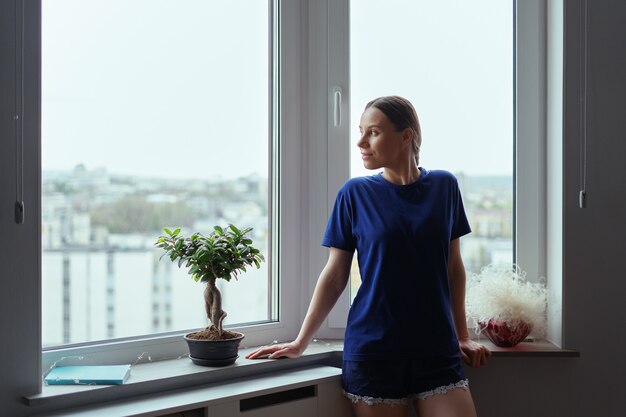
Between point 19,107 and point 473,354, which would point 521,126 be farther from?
point 19,107

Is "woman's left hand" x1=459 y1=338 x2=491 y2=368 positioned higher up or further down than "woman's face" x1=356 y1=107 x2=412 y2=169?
further down

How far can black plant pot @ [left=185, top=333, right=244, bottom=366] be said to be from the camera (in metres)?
1.86

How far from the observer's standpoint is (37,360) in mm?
1607

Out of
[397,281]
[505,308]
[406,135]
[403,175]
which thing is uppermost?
[406,135]

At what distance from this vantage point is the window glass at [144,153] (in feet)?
6.00

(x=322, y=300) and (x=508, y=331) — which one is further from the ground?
(x=322, y=300)

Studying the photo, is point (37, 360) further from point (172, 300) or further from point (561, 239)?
point (561, 239)

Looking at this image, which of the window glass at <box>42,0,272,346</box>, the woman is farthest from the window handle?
the woman

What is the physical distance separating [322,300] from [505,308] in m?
0.58

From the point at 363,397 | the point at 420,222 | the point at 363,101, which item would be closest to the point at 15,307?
the point at 363,397

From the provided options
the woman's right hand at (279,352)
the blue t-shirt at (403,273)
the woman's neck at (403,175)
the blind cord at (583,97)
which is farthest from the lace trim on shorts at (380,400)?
the blind cord at (583,97)

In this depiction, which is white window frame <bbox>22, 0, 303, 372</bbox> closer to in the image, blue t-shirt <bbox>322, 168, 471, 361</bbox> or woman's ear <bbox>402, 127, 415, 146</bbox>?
blue t-shirt <bbox>322, 168, 471, 361</bbox>

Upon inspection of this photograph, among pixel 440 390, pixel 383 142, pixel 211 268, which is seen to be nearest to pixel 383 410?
pixel 440 390

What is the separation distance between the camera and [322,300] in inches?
77.5
